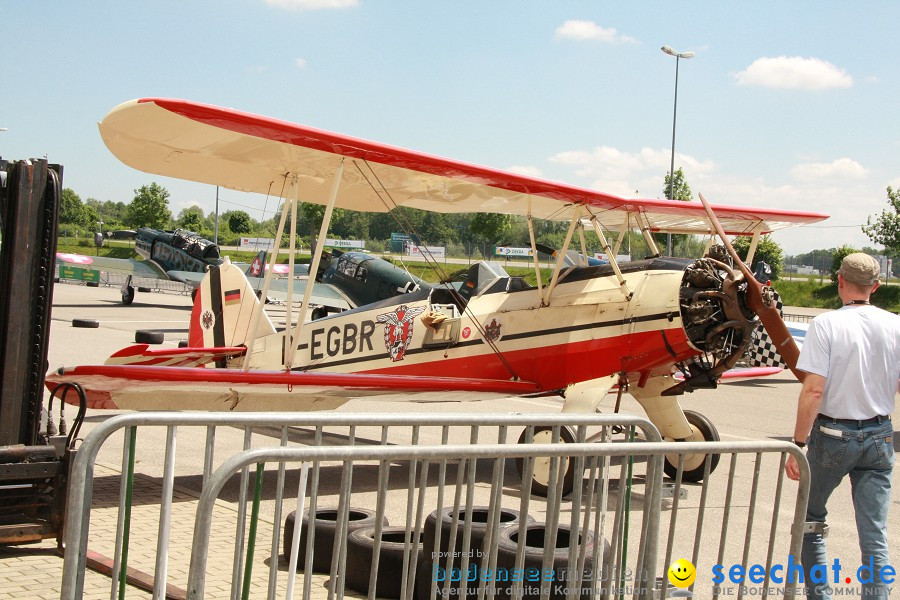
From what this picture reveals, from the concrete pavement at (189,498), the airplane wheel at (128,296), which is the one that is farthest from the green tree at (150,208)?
the concrete pavement at (189,498)

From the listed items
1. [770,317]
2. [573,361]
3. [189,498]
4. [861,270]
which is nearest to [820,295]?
[573,361]

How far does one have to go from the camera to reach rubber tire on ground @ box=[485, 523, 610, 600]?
11.8 feet

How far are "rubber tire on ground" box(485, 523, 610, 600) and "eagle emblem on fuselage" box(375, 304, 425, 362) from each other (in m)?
4.38

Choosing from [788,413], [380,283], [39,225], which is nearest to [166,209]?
[380,283]

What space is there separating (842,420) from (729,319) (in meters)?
3.33

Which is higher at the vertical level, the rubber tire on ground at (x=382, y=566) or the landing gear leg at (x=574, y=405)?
the landing gear leg at (x=574, y=405)

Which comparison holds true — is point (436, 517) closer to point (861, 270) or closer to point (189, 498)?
point (861, 270)

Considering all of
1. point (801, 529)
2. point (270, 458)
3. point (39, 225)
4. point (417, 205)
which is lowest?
point (801, 529)

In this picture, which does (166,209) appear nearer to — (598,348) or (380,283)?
(380,283)

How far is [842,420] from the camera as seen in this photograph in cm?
402

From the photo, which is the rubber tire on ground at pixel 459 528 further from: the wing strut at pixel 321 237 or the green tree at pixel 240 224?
the green tree at pixel 240 224

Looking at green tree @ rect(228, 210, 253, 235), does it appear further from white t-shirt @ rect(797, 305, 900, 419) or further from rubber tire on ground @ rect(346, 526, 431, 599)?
white t-shirt @ rect(797, 305, 900, 419)

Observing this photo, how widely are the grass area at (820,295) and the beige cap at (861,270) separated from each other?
4461 cm

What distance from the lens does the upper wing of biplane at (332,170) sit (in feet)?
21.9
